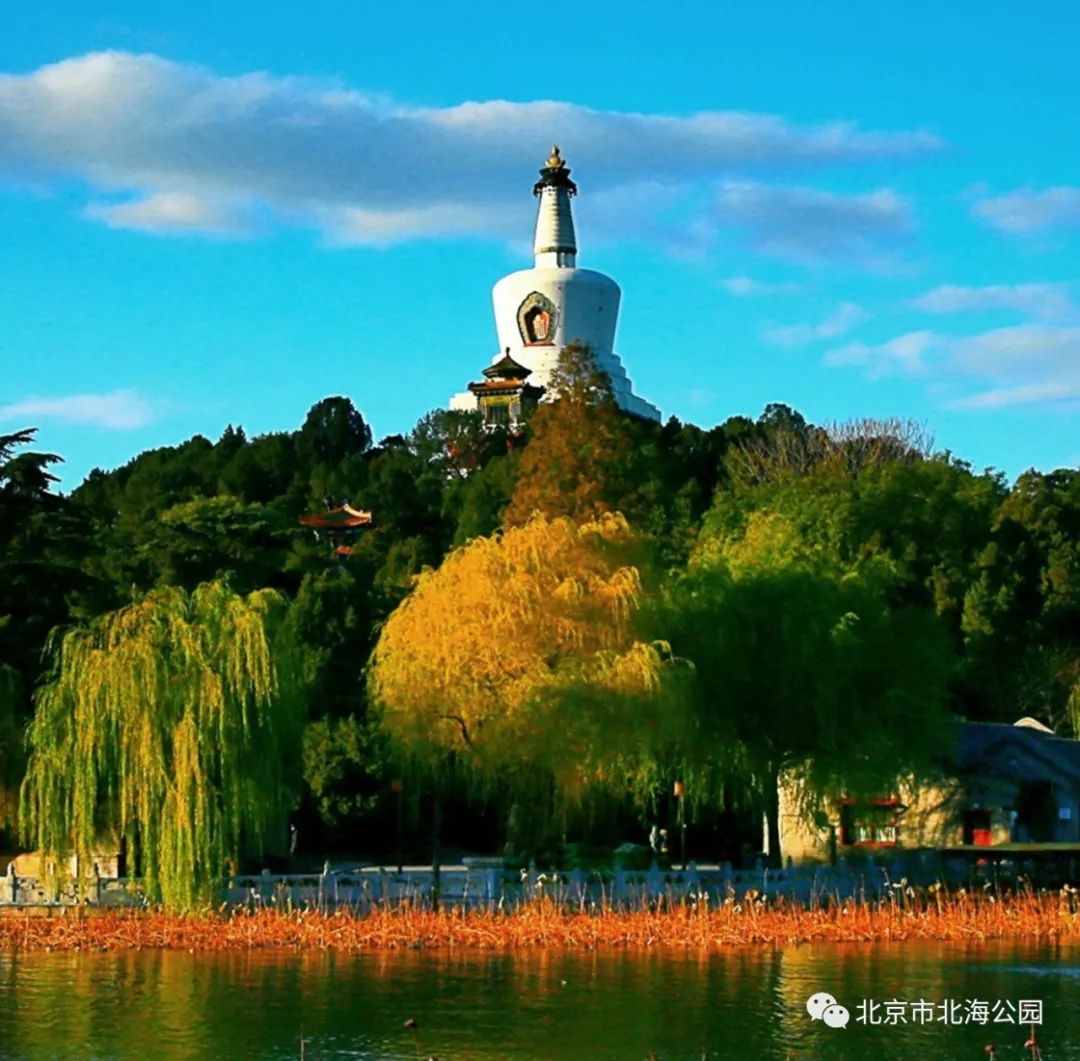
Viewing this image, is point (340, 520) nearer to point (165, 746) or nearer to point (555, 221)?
point (555, 221)

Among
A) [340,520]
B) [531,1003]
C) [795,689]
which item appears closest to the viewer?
[531,1003]

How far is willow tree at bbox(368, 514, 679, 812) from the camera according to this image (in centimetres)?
3475

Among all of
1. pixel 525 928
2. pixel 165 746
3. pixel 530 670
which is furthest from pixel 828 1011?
pixel 530 670

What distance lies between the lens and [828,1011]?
78.4 ft

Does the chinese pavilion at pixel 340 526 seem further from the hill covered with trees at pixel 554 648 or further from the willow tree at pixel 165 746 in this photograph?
the willow tree at pixel 165 746

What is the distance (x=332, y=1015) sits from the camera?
24.3m

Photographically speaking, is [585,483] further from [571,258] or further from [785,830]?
[571,258]

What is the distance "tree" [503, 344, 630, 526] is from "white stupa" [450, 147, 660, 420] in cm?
3648

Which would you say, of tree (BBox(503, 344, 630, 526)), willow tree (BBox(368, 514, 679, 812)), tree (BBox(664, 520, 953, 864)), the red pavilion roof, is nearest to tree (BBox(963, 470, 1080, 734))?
tree (BBox(503, 344, 630, 526))

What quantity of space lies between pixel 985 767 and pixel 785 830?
→ 16.3 ft

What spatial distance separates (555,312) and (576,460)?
41327mm

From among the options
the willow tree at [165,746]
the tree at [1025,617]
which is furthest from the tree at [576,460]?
the willow tree at [165,746]

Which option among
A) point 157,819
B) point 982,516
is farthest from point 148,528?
point 982,516

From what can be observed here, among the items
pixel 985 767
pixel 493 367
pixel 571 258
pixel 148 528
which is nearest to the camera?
pixel 985 767
